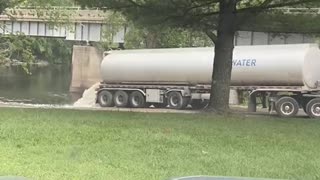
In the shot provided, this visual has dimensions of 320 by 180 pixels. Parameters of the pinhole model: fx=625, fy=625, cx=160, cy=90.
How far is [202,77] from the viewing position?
101 ft

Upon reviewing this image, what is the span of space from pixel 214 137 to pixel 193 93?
19.0m

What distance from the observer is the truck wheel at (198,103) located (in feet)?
103

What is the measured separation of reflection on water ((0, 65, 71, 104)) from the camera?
44.0m

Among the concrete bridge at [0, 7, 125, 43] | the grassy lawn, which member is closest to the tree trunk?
the grassy lawn

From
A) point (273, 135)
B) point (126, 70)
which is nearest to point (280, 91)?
point (126, 70)

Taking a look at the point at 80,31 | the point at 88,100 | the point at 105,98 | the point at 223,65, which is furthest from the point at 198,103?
the point at 80,31

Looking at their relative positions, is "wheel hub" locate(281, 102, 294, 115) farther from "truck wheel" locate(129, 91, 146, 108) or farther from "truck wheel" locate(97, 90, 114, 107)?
"truck wheel" locate(97, 90, 114, 107)

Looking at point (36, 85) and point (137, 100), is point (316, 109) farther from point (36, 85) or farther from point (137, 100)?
point (36, 85)

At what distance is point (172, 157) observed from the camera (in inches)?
386

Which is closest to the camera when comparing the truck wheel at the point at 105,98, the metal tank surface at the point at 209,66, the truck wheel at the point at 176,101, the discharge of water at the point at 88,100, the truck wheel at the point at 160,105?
the metal tank surface at the point at 209,66

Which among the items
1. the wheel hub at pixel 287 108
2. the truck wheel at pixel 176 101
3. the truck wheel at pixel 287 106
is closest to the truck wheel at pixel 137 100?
the truck wheel at pixel 176 101

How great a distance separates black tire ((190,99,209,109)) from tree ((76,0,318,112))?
10.6 metres

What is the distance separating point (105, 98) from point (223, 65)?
Result: 626 inches

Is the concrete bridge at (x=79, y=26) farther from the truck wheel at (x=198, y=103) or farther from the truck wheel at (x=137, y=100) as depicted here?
the truck wheel at (x=198, y=103)
